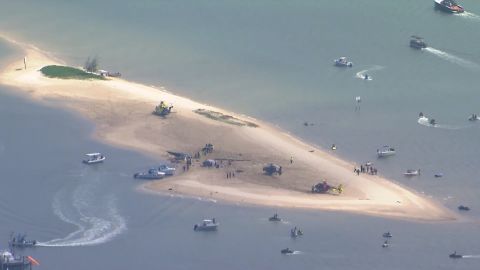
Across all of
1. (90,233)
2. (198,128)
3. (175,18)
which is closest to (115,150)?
(198,128)

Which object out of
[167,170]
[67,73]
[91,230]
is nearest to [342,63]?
[67,73]

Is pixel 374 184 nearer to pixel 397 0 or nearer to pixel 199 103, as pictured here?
pixel 199 103

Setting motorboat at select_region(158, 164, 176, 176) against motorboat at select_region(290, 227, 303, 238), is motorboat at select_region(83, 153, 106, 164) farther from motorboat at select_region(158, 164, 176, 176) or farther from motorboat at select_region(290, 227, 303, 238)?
motorboat at select_region(290, 227, 303, 238)

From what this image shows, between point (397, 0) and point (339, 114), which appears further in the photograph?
point (397, 0)

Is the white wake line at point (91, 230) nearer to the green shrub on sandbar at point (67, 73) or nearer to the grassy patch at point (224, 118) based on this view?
the grassy patch at point (224, 118)

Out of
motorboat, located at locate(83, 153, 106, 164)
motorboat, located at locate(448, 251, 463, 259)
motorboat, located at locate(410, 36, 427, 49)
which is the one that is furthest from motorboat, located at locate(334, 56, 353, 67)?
motorboat, located at locate(448, 251, 463, 259)

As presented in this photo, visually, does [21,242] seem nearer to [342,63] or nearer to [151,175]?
[151,175]
